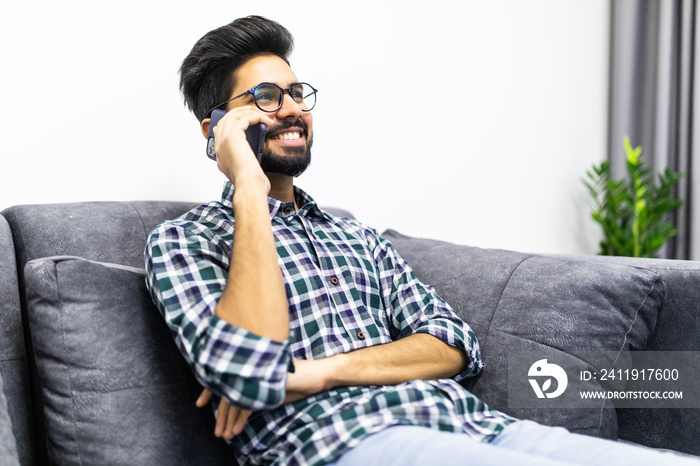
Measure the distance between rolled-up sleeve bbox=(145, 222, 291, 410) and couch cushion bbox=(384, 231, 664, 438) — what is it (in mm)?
476

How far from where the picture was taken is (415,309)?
1.26 meters

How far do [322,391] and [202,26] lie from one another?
1.03m

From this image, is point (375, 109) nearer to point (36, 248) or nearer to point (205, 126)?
point (205, 126)

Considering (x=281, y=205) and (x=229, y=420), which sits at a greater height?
(x=281, y=205)

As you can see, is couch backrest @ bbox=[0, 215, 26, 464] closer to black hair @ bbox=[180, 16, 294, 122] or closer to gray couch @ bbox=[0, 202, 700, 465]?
gray couch @ bbox=[0, 202, 700, 465]

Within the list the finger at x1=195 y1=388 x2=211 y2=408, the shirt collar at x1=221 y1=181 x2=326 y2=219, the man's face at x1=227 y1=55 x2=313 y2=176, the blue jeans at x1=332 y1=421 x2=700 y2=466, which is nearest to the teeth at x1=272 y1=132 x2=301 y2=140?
the man's face at x1=227 y1=55 x2=313 y2=176

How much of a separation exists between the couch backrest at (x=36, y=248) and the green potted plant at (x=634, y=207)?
6.86 feet

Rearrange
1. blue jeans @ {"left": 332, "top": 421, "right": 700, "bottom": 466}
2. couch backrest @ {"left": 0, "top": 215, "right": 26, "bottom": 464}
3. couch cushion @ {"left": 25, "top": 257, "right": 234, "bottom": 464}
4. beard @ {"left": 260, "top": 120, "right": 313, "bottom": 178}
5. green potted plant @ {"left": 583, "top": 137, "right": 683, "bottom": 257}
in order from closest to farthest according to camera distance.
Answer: blue jeans @ {"left": 332, "top": 421, "right": 700, "bottom": 466}
couch cushion @ {"left": 25, "top": 257, "right": 234, "bottom": 464}
couch backrest @ {"left": 0, "top": 215, "right": 26, "bottom": 464}
beard @ {"left": 260, "top": 120, "right": 313, "bottom": 178}
green potted plant @ {"left": 583, "top": 137, "right": 683, "bottom": 257}

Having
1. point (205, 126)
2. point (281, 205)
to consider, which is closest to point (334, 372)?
point (281, 205)

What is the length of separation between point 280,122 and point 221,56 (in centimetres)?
22

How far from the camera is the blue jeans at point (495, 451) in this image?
2.64 ft

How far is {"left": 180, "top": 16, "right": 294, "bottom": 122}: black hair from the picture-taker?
4.57 ft

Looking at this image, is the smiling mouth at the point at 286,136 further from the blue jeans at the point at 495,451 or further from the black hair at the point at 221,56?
the blue jeans at the point at 495,451

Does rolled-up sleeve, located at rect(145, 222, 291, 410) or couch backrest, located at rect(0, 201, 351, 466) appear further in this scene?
couch backrest, located at rect(0, 201, 351, 466)
